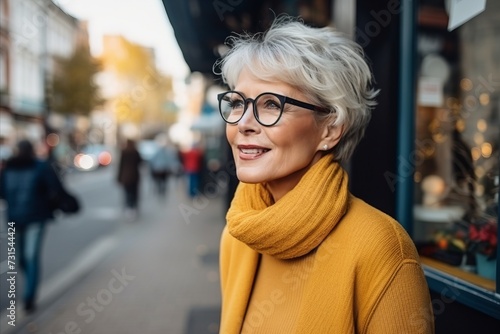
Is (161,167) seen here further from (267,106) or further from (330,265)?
(330,265)

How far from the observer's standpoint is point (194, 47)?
6762 mm

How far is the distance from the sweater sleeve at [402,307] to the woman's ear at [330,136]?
44cm

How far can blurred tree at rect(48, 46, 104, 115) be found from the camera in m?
27.9

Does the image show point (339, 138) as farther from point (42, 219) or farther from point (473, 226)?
point (42, 219)


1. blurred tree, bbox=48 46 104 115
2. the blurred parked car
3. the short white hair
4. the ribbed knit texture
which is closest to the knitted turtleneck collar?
the ribbed knit texture

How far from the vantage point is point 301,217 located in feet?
4.45

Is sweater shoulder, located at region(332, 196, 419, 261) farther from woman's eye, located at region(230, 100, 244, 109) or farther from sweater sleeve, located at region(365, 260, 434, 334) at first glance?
woman's eye, located at region(230, 100, 244, 109)

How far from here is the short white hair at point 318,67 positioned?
4.53 ft

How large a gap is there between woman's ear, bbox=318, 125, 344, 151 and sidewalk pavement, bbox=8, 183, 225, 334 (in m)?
3.20

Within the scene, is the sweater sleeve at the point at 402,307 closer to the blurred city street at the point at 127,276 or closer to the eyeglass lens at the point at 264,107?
the eyeglass lens at the point at 264,107

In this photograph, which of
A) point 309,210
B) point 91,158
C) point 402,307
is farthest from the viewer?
point 91,158

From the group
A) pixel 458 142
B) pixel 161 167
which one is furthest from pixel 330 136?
pixel 161 167

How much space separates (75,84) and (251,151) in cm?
2882

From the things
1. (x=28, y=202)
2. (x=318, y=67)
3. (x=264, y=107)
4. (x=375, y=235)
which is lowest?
(x=28, y=202)
